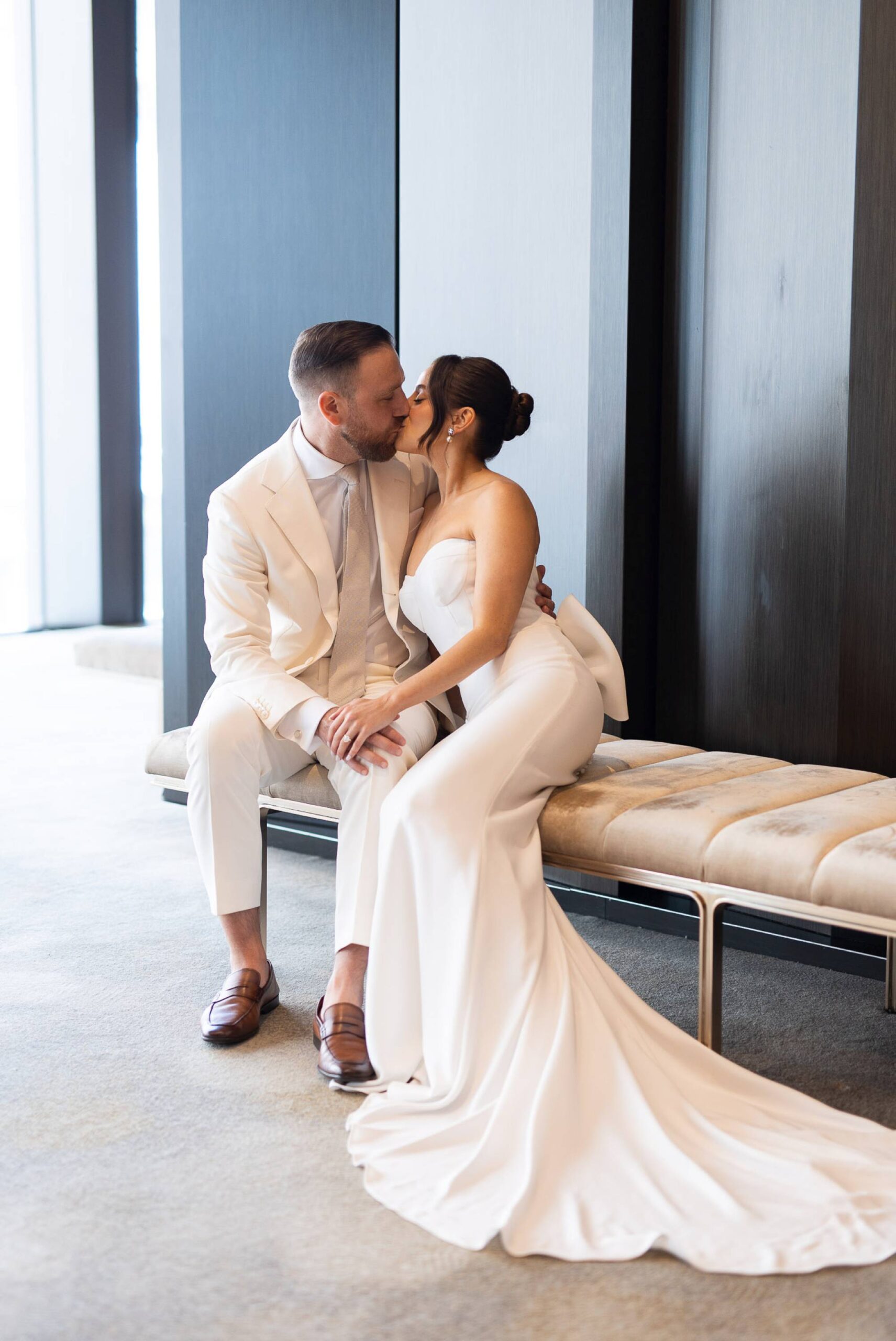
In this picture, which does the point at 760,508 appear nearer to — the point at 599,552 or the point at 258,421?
the point at 599,552

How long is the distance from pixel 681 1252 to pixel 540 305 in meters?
2.27

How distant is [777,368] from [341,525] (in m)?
1.03

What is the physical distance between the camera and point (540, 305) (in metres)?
3.19

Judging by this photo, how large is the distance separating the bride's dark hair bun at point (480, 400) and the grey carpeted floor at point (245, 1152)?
120 centimetres

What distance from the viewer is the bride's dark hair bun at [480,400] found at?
101 inches

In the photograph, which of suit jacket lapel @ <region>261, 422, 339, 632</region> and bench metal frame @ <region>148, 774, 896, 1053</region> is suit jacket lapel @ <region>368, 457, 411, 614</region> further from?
bench metal frame @ <region>148, 774, 896, 1053</region>

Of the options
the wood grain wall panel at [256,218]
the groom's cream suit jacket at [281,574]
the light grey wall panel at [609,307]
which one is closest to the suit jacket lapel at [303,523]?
the groom's cream suit jacket at [281,574]

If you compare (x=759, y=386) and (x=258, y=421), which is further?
(x=258, y=421)

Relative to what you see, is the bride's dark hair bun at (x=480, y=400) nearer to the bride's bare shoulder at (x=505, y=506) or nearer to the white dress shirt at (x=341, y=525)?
the bride's bare shoulder at (x=505, y=506)

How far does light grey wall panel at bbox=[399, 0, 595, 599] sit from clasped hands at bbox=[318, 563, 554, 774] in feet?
3.07

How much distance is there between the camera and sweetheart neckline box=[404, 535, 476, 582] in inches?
100

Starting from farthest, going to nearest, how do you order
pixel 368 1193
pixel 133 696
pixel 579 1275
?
pixel 133 696, pixel 368 1193, pixel 579 1275

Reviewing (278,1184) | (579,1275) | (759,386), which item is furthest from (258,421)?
(579,1275)

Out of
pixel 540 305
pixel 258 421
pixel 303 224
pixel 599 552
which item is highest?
pixel 303 224
